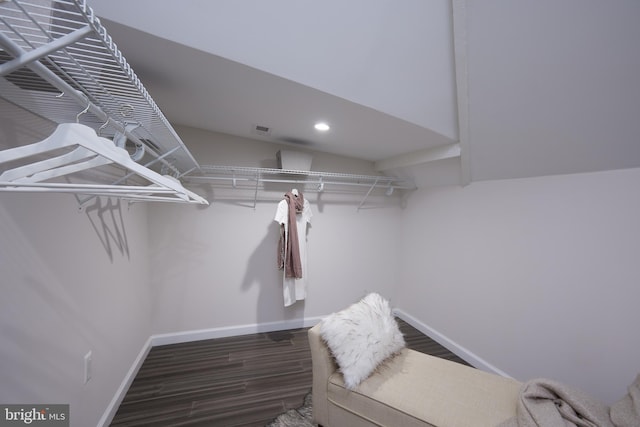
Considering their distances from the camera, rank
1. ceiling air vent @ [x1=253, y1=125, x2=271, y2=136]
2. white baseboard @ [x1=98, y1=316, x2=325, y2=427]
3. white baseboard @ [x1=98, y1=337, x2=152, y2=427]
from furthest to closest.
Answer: ceiling air vent @ [x1=253, y1=125, x2=271, y2=136], white baseboard @ [x1=98, y1=316, x2=325, y2=427], white baseboard @ [x1=98, y1=337, x2=152, y2=427]

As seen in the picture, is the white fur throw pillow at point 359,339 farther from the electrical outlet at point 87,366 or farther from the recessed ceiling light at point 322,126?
the recessed ceiling light at point 322,126

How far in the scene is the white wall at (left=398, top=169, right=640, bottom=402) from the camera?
1389 mm

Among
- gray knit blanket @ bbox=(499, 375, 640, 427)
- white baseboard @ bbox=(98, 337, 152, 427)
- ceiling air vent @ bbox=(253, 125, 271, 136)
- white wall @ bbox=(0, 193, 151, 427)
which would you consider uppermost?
ceiling air vent @ bbox=(253, 125, 271, 136)

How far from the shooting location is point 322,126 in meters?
2.04

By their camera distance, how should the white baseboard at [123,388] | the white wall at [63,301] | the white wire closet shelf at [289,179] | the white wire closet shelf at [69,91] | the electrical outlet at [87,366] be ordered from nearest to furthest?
the white wire closet shelf at [69,91]
the white wall at [63,301]
the electrical outlet at [87,366]
the white baseboard at [123,388]
the white wire closet shelf at [289,179]

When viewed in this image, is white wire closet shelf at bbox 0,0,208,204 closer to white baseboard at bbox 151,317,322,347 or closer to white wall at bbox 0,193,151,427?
white wall at bbox 0,193,151,427

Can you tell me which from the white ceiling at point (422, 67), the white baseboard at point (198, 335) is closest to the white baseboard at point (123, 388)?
the white baseboard at point (198, 335)

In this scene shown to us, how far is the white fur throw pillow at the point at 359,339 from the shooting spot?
4.49 feet

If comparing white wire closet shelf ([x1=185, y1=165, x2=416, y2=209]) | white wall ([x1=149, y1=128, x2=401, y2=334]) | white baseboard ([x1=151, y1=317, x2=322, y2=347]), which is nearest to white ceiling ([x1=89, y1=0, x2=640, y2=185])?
white wire closet shelf ([x1=185, y1=165, x2=416, y2=209])

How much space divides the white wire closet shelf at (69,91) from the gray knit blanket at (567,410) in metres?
1.75

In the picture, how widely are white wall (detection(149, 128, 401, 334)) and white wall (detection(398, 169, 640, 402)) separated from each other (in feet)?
2.93

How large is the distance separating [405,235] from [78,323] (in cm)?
303

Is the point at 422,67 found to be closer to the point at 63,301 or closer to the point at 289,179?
the point at 289,179

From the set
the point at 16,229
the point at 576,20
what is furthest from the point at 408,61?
the point at 16,229
